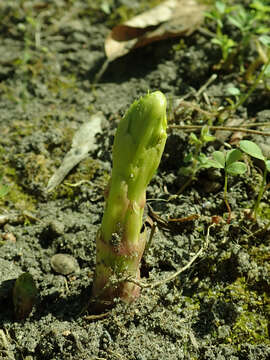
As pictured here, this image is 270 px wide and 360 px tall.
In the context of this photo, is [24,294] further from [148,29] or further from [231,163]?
[148,29]

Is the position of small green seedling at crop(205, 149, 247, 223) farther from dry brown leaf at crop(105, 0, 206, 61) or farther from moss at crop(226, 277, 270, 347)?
dry brown leaf at crop(105, 0, 206, 61)

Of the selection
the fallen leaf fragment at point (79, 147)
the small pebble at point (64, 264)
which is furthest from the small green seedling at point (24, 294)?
the fallen leaf fragment at point (79, 147)

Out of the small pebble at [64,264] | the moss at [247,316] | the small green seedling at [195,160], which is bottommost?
the moss at [247,316]

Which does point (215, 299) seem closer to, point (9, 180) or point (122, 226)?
point (122, 226)

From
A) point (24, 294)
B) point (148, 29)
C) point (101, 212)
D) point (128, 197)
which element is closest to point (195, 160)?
point (101, 212)

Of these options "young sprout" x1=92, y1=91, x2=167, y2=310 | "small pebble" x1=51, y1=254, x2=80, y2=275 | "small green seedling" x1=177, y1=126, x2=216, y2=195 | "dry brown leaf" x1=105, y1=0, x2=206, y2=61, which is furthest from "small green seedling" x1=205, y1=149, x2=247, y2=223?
"dry brown leaf" x1=105, y1=0, x2=206, y2=61

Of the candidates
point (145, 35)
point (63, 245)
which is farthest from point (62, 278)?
point (145, 35)

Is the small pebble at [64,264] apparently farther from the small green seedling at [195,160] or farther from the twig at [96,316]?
the small green seedling at [195,160]
